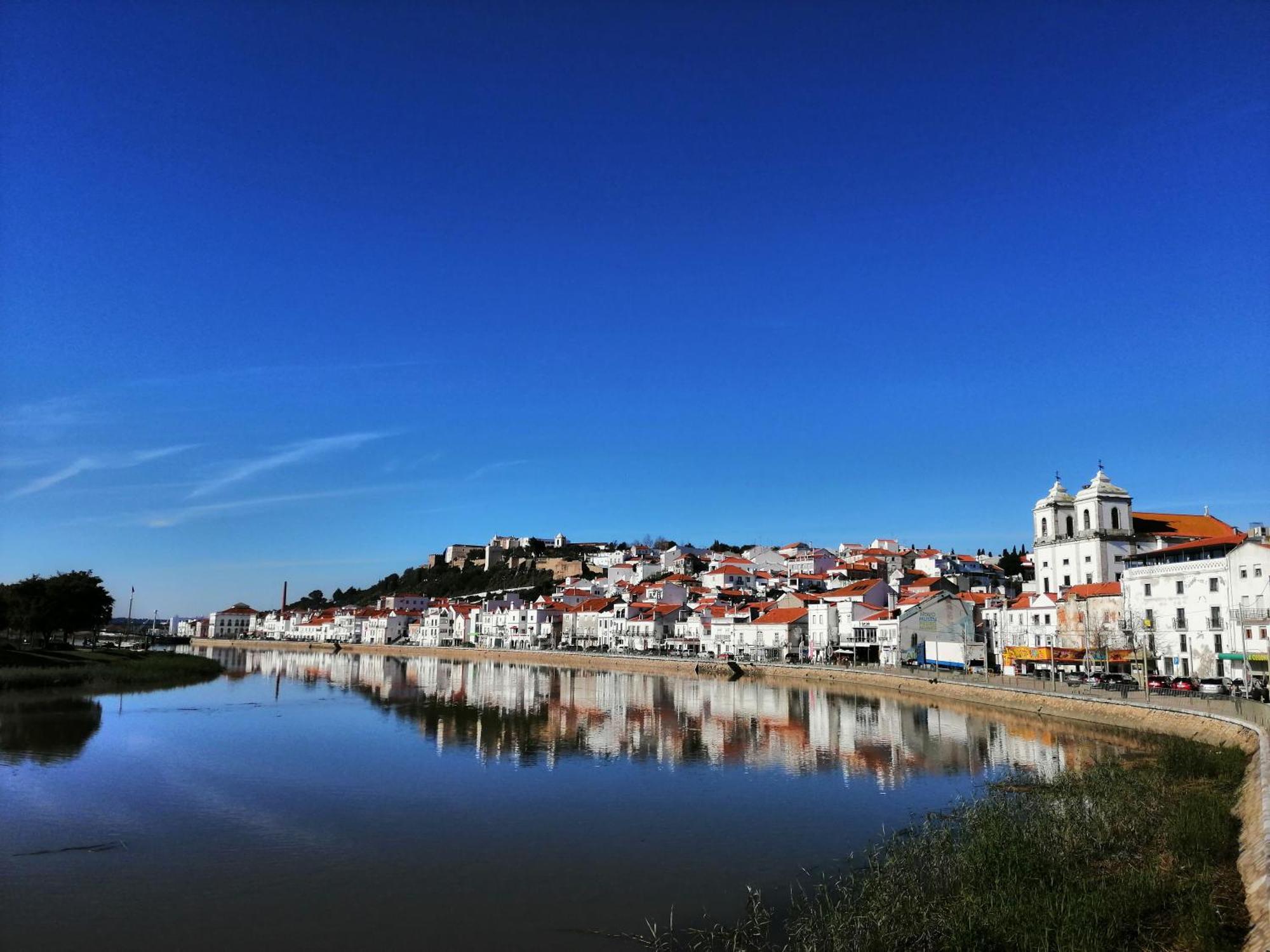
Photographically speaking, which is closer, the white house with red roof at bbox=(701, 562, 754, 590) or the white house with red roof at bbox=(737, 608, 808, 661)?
the white house with red roof at bbox=(737, 608, 808, 661)

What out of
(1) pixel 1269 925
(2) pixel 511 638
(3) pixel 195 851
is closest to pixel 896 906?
(1) pixel 1269 925

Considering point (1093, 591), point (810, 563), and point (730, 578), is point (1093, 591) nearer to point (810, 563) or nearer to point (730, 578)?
point (730, 578)

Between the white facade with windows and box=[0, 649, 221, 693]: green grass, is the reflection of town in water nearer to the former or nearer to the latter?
box=[0, 649, 221, 693]: green grass

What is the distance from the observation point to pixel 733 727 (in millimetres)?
38031

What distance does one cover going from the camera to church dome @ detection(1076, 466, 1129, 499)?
216ft

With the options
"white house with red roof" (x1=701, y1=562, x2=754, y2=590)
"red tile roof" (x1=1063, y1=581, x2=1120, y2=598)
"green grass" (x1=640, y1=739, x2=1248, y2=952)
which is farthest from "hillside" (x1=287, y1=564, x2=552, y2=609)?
"green grass" (x1=640, y1=739, x2=1248, y2=952)

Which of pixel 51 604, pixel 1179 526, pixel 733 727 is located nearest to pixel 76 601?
pixel 51 604

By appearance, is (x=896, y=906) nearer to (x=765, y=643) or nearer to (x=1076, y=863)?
(x=1076, y=863)

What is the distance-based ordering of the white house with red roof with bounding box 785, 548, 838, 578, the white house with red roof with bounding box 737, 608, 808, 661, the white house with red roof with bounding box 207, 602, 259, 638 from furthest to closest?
the white house with red roof with bounding box 207, 602, 259, 638 → the white house with red roof with bounding box 785, 548, 838, 578 → the white house with red roof with bounding box 737, 608, 808, 661

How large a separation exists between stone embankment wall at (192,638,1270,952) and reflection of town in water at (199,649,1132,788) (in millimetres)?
1460

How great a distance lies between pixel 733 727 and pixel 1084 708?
1489 cm

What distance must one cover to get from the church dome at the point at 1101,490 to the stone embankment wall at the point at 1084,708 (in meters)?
24.0

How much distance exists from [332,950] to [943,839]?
10693 mm

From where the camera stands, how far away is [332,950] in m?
12.8
